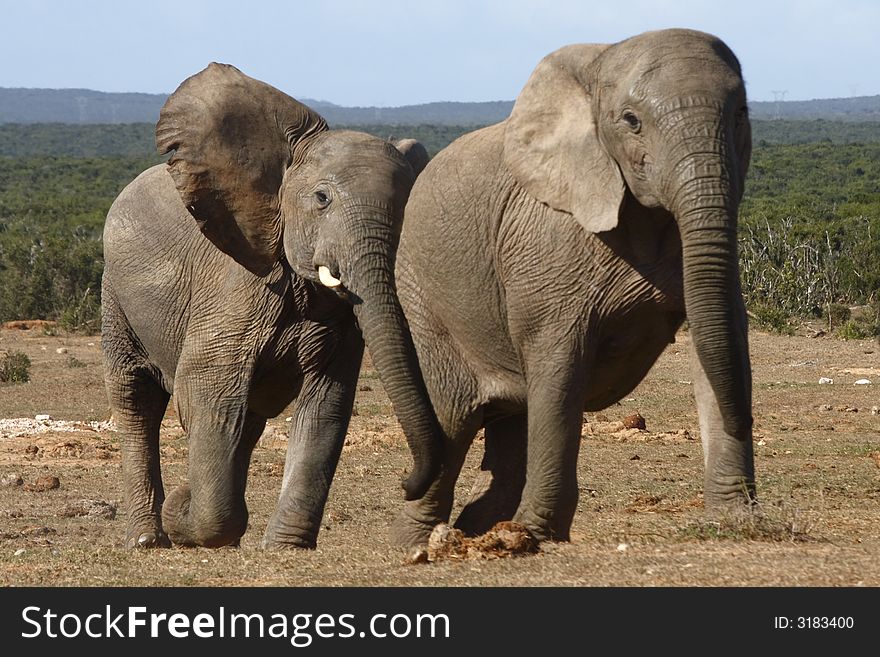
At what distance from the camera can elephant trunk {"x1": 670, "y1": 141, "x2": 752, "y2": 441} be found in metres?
5.79

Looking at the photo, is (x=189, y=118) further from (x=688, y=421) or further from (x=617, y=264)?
(x=688, y=421)

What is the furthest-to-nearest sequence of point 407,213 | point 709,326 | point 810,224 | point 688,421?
point 810,224
point 688,421
point 407,213
point 709,326

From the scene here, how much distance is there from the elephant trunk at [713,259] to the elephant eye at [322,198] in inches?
75.1

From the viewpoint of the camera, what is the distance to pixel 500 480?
25.1 ft

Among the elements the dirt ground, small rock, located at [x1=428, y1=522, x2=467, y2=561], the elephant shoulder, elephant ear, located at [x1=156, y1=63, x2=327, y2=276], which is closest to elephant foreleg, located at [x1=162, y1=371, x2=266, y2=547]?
the dirt ground

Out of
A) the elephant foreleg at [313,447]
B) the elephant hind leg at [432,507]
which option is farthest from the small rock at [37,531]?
the elephant hind leg at [432,507]

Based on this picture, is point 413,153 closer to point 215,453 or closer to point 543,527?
point 215,453

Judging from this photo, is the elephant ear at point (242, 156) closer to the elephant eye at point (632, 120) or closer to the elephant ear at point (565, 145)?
the elephant ear at point (565, 145)

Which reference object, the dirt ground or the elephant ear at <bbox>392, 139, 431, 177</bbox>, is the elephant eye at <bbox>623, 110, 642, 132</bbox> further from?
the elephant ear at <bbox>392, 139, 431, 177</bbox>

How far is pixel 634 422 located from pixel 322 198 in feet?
21.6

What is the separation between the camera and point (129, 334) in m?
8.82

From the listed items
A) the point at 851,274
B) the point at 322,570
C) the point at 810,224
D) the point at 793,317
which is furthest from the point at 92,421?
the point at 810,224

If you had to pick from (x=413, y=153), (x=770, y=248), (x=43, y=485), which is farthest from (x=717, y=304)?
(x=770, y=248)

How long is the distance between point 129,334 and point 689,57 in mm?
3988
